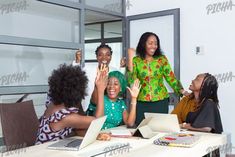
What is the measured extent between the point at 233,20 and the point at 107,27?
266 cm

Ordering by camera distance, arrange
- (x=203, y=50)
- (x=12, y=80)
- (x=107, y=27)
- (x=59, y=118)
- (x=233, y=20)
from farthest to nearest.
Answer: (x=107, y=27) < (x=203, y=50) < (x=233, y=20) < (x=12, y=80) < (x=59, y=118)

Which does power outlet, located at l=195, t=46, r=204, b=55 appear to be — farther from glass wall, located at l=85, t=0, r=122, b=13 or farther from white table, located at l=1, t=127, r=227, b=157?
white table, located at l=1, t=127, r=227, b=157

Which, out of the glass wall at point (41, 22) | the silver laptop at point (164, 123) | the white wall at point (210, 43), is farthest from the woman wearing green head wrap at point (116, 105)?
the white wall at point (210, 43)

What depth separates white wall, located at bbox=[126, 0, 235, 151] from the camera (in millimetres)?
3596

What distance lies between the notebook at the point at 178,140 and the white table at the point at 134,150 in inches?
1.2

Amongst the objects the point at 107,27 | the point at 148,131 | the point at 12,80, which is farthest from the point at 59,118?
the point at 107,27

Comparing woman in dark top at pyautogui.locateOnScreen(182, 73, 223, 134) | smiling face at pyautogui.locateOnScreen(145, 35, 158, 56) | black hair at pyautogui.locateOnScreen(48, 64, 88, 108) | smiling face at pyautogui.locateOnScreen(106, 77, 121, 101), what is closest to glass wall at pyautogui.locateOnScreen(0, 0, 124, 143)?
smiling face at pyautogui.locateOnScreen(145, 35, 158, 56)

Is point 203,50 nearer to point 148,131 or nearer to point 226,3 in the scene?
point 226,3

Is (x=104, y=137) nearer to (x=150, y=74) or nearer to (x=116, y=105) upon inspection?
(x=116, y=105)

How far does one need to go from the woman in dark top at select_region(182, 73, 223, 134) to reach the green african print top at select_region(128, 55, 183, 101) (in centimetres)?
71

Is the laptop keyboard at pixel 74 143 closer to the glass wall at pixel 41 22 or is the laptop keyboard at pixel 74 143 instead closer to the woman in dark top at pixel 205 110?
the woman in dark top at pixel 205 110

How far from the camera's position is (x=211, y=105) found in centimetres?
238

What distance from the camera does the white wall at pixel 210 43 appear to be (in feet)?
11.8

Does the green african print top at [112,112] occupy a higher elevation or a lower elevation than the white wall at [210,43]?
lower
